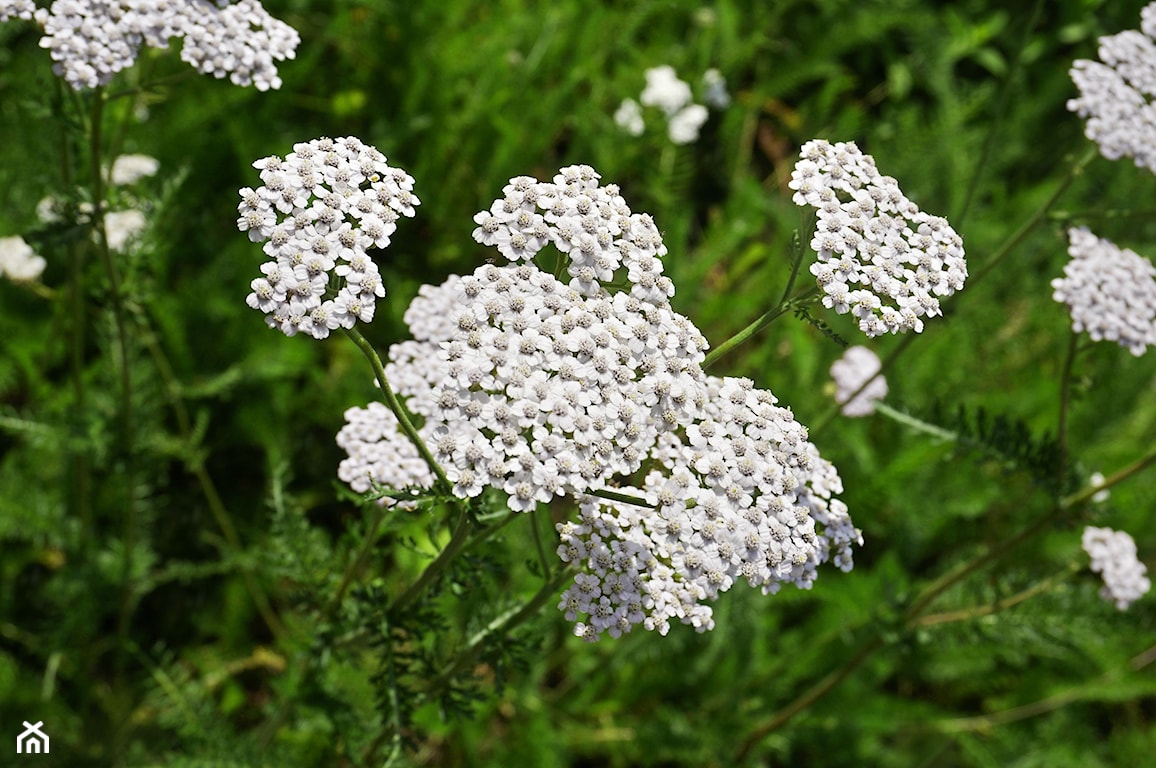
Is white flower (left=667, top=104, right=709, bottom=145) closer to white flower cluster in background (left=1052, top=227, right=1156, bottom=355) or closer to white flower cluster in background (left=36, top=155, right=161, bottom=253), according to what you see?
white flower cluster in background (left=36, top=155, right=161, bottom=253)

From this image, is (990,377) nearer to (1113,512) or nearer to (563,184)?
(1113,512)

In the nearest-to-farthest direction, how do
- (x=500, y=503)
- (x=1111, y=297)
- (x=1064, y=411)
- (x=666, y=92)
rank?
(x=500, y=503)
(x=1111, y=297)
(x=1064, y=411)
(x=666, y=92)

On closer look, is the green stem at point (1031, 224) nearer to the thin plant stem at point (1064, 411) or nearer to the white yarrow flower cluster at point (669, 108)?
the thin plant stem at point (1064, 411)

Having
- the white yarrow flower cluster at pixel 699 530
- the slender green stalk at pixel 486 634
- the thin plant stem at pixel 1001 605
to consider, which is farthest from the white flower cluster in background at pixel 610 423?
the thin plant stem at pixel 1001 605

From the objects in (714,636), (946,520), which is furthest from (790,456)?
(946,520)

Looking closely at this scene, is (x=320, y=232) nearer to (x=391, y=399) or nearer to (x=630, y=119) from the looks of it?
(x=391, y=399)

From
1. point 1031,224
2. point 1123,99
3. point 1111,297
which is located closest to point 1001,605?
point 1111,297

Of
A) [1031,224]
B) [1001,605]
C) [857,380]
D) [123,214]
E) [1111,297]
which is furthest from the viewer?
[857,380]
